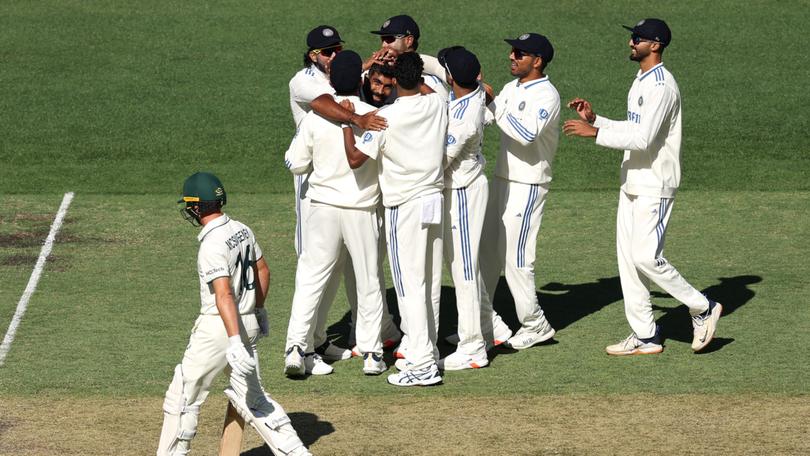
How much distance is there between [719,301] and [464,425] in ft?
13.0

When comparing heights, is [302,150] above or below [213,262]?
above

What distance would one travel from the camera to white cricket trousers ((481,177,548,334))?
400 inches

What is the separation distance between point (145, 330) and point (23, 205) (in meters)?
4.86

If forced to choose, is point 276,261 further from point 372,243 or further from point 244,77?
point 244,77

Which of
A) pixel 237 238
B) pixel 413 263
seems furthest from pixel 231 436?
pixel 413 263

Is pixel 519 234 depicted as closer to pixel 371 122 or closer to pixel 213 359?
pixel 371 122

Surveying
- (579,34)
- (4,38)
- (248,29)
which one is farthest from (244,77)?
(579,34)

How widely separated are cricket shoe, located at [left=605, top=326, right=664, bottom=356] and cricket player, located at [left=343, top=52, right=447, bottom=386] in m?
1.65

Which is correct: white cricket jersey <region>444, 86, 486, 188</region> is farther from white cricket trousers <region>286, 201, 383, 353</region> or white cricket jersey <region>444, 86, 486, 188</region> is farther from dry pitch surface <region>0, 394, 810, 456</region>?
dry pitch surface <region>0, 394, 810, 456</region>

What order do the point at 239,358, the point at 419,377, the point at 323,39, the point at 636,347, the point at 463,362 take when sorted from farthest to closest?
the point at 636,347 → the point at 323,39 → the point at 463,362 → the point at 419,377 → the point at 239,358

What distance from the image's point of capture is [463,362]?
9.88m

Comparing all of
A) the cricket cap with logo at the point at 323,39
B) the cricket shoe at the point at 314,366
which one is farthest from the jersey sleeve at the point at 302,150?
the cricket shoe at the point at 314,366

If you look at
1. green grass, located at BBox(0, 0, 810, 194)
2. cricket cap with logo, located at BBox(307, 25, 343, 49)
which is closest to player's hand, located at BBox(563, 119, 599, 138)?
cricket cap with logo, located at BBox(307, 25, 343, 49)

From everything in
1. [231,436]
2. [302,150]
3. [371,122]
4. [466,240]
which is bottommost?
[231,436]
